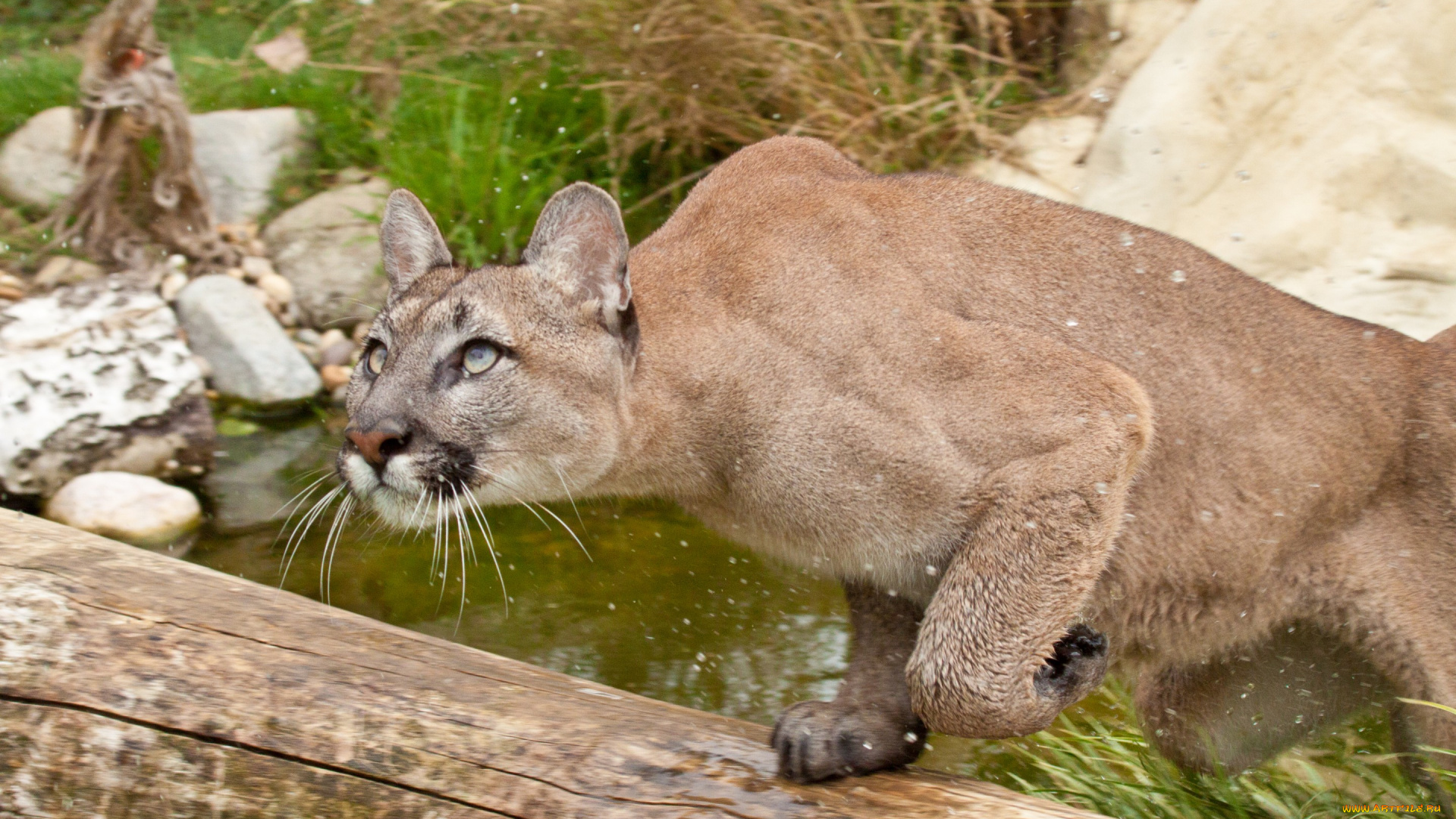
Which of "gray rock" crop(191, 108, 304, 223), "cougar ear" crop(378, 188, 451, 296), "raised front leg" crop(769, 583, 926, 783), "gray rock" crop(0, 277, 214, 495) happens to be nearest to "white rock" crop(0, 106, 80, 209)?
"gray rock" crop(191, 108, 304, 223)

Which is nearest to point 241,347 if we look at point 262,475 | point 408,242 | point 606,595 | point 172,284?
point 172,284

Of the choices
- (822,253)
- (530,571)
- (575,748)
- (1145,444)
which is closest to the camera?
(575,748)

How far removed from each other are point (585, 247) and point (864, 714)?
1.57 meters

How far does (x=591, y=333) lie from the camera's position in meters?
3.93

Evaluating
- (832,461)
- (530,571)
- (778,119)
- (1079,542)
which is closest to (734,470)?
(832,461)

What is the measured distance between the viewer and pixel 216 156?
30.6 ft

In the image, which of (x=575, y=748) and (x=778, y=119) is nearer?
(x=575, y=748)

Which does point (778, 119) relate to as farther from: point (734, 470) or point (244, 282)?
point (734, 470)

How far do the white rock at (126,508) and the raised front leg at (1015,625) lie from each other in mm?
4475

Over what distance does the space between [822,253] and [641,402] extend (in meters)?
0.71

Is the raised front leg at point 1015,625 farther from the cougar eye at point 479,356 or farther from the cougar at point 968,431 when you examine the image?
the cougar eye at point 479,356

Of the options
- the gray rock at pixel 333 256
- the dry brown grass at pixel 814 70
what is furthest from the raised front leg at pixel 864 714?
the gray rock at pixel 333 256

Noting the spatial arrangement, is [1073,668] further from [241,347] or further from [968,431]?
[241,347]

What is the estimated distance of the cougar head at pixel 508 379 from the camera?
3.77m
